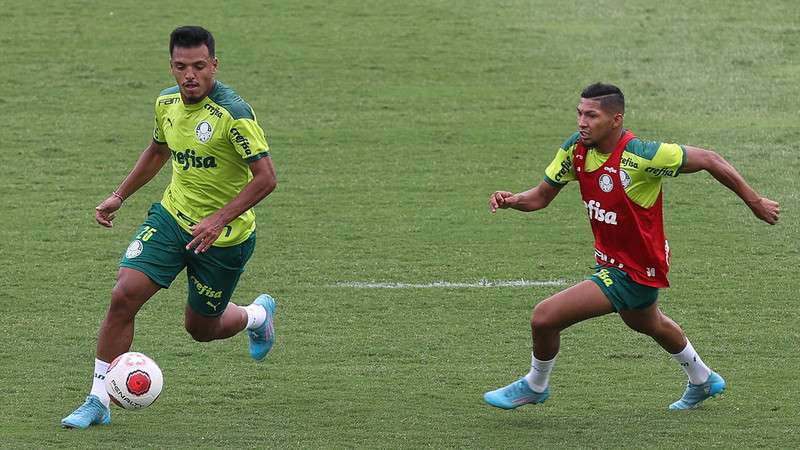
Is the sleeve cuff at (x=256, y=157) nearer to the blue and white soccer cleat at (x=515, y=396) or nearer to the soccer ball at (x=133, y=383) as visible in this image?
the soccer ball at (x=133, y=383)

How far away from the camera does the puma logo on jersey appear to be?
25.5 ft

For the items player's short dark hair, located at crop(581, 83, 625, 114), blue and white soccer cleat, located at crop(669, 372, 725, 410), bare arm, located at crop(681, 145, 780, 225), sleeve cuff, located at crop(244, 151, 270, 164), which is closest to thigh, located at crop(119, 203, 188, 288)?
sleeve cuff, located at crop(244, 151, 270, 164)

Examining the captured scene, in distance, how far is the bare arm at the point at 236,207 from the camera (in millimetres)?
7453

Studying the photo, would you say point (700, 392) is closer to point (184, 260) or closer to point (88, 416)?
point (184, 260)

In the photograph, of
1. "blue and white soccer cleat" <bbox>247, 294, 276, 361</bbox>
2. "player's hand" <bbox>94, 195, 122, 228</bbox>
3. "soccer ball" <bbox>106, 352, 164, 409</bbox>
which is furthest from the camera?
"blue and white soccer cleat" <bbox>247, 294, 276, 361</bbox>

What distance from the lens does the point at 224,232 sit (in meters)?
7.98

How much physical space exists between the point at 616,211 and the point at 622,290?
0.42 metres

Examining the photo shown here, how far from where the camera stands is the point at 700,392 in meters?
8.02

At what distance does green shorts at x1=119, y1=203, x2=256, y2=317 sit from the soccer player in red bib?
1.51 meters

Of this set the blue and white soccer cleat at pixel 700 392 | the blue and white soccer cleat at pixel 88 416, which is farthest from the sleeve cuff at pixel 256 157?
the blue and white soccer cleat at pixel 700 392

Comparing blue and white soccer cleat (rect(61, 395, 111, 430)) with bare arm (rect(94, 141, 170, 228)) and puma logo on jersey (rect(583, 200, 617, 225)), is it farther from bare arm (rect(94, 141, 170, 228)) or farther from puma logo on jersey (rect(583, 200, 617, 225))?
puma logo on jersey (rect(583, 200, 617, 225))

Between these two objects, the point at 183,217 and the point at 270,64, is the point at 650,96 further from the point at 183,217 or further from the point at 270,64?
the point at 183,217

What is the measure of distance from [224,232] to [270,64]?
28.5ft

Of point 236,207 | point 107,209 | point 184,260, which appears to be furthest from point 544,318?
point 107,209
